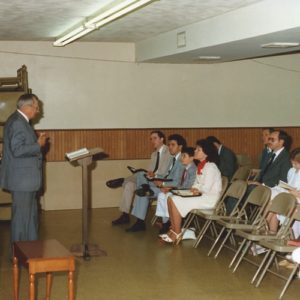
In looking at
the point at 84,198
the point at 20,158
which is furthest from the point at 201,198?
the point at 20,158

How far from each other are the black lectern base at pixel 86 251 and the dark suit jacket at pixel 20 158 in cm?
100

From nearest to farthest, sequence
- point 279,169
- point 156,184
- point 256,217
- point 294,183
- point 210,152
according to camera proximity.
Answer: point 256,217 < point 294,183 < point 279,169 < point 210,152 < point 156,184

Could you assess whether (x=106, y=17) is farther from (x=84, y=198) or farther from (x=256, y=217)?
(x=256, y=217)

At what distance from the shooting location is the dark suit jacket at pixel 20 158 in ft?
21.5

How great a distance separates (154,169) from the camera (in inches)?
364

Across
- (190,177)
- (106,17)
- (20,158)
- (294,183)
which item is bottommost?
(190,177)

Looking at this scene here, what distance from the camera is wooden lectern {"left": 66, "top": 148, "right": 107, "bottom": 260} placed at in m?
6.98

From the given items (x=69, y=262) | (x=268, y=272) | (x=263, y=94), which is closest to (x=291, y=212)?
(x=268, y=272)

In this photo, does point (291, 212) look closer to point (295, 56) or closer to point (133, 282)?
point (133, 282)

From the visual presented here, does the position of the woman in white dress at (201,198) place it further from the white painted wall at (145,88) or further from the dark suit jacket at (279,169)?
the white painted wall at (145,88)

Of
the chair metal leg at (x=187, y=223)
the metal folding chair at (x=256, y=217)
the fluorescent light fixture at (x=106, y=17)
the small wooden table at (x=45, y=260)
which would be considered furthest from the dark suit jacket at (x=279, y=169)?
the small wooden table at (x=45, y=260)

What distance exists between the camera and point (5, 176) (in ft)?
21.9

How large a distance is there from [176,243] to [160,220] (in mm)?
1362

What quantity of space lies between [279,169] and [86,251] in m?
2.48
